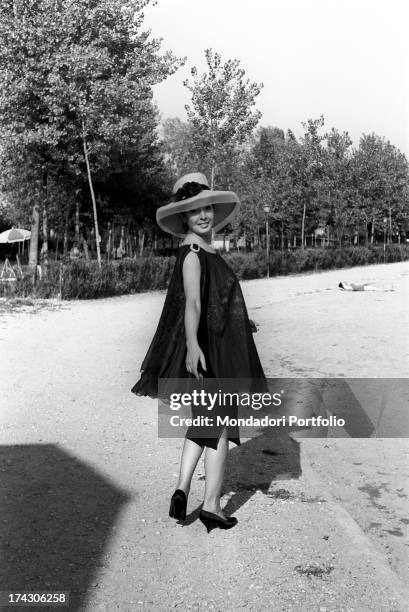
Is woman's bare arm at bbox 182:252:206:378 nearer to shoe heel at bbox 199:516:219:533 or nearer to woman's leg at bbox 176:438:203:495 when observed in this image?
woman's leg at bbox 176:438:203:495

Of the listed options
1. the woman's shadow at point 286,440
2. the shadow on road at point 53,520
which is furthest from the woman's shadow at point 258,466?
the shadow on road at point 53,520

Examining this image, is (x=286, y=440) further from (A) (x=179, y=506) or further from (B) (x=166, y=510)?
(A) (x=179, y=506)

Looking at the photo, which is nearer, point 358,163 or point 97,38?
point 97,38

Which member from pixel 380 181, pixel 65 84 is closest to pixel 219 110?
pixel 65 84

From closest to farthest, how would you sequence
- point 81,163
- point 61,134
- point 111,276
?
point 111,276
point 61,134
point 81,163

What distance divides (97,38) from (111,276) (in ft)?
30.5

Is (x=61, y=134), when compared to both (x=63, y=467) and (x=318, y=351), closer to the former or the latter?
(x=318, y=351)

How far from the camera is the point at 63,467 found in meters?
4.34

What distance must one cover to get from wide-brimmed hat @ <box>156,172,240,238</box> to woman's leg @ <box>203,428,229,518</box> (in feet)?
3.38

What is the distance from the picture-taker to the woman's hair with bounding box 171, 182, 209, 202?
338 centimetres

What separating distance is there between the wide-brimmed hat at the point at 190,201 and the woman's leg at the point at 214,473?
103 cm

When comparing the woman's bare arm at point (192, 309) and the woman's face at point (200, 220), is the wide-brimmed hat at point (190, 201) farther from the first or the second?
the woman's bare arm at point (192, 309)

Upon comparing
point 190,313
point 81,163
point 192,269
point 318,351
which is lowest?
point 318,351

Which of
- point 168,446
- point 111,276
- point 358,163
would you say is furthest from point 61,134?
point 358,163
